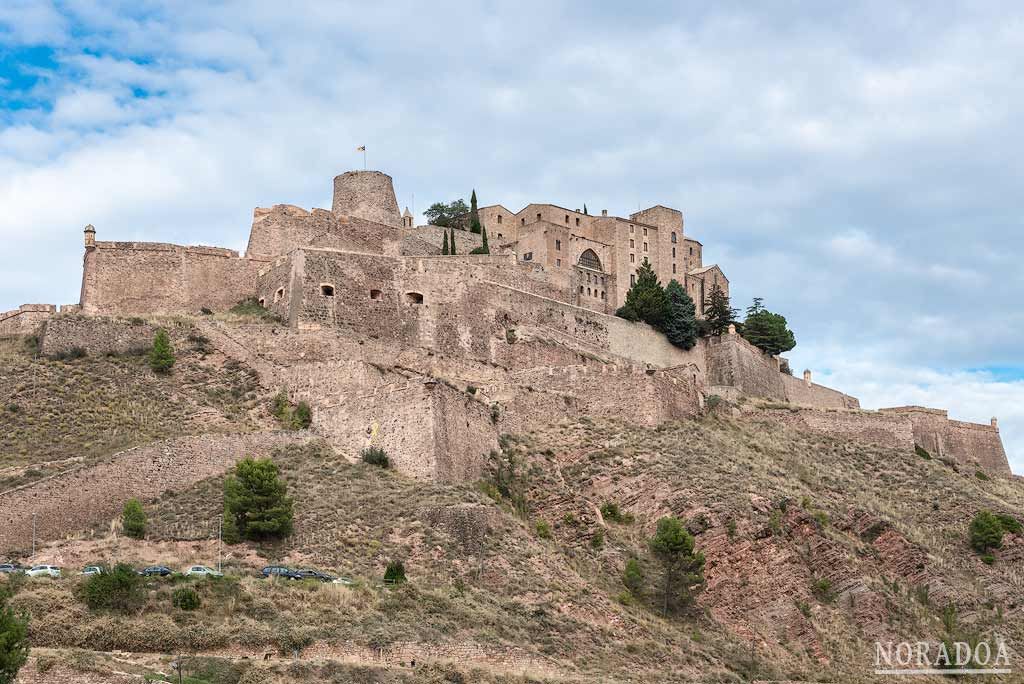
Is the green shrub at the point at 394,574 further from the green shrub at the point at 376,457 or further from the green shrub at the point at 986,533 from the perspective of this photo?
the green shrub at the point at 986,533

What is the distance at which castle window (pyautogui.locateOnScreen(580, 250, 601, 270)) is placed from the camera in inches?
2948

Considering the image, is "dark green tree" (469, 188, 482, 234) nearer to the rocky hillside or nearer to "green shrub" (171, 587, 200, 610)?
the rocky hillside

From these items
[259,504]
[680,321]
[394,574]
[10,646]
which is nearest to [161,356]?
[259,504]

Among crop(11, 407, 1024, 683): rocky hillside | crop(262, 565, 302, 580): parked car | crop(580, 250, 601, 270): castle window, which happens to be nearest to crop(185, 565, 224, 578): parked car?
crop(11, 407, 1024, 683): rocky hillside

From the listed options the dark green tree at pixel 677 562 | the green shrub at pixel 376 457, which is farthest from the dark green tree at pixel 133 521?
the dark green tree at pixel 677 562

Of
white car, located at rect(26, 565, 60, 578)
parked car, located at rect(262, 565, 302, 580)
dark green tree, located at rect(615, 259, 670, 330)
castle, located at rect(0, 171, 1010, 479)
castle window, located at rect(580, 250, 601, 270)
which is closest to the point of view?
white car, located at rect(26, 565, 60, 578)

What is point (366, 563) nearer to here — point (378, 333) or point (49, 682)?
point (49, 682)

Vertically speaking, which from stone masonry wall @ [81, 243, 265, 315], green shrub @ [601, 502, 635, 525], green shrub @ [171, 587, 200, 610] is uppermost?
stone masonry wall @ [81, 243, 265, 315]

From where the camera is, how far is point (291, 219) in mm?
59312

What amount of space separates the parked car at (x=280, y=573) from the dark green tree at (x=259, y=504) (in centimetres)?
237

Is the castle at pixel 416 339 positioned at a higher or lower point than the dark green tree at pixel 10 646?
higher

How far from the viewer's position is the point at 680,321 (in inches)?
2692

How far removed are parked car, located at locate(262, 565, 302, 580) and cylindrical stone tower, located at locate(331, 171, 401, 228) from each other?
33495 mm

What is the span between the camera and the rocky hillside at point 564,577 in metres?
29.0
